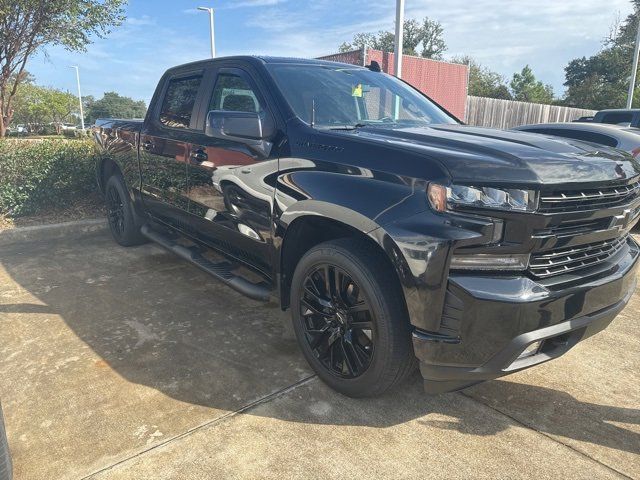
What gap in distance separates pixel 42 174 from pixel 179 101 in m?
3.50

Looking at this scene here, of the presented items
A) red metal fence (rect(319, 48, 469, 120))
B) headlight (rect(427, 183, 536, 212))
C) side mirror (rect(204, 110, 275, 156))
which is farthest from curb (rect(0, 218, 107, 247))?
red metal fence (rect(319, 48, 469, 120))

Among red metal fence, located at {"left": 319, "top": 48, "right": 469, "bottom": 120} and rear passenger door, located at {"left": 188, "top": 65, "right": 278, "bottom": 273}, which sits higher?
red metal fence, located at {"left": 319, "top": 48, "right": 469, "bottom": 120}

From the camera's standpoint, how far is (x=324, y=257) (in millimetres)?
2643

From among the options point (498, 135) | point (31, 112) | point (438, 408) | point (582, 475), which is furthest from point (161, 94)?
point (31, 112)

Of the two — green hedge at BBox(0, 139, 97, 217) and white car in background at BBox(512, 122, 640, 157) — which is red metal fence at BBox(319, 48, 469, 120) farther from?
green hedge at BBox(0, 139, 97, 217)

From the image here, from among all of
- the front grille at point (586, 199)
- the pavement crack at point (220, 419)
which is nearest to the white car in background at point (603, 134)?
the front grille at point (586, 199)

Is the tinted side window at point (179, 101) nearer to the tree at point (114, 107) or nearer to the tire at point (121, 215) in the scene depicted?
the tire at point (121, 215)

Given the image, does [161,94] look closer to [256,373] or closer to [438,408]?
[256,373]

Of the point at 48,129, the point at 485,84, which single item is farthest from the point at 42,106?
the point at 485,84

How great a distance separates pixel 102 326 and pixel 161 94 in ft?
7.43

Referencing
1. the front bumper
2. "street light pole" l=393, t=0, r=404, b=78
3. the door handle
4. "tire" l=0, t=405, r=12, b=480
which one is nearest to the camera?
"tire" l=0, t=405, r=12, b=480

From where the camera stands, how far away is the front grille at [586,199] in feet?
7.02

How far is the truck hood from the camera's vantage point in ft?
6.98

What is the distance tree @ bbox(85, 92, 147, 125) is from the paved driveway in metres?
62.9
